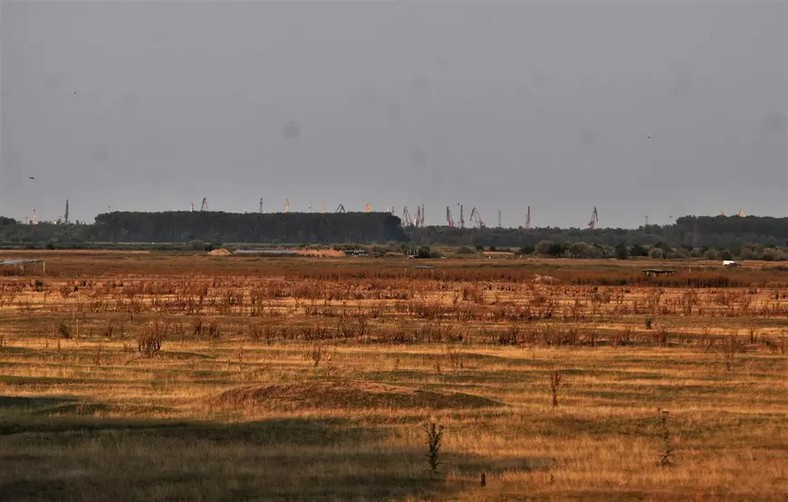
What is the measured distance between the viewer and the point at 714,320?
44.4 meters

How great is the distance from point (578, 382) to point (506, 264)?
8872 cm

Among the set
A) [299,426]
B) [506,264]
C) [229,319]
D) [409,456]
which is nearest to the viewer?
[409,456]

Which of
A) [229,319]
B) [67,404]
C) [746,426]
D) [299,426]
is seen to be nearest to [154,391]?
[67,404]

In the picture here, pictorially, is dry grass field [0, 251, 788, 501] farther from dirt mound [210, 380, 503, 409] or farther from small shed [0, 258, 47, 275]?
small shed [0, 258, 47, 275]

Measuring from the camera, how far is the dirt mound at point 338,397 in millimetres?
21688

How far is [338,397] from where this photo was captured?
866 inches

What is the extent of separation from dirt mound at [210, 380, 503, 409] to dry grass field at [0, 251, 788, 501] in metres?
0.05

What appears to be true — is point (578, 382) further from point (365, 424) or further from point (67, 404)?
point (67, 404)

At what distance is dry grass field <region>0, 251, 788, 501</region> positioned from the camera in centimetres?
1603

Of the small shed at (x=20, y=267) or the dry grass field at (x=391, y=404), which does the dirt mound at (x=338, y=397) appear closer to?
the dry grass field at (x=391, y=404)

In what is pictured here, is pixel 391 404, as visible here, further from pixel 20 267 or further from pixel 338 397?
pixel 20 267

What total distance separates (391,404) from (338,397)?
3.35 feet

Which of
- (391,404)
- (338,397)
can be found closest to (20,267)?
(338,397)

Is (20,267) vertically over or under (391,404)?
over
